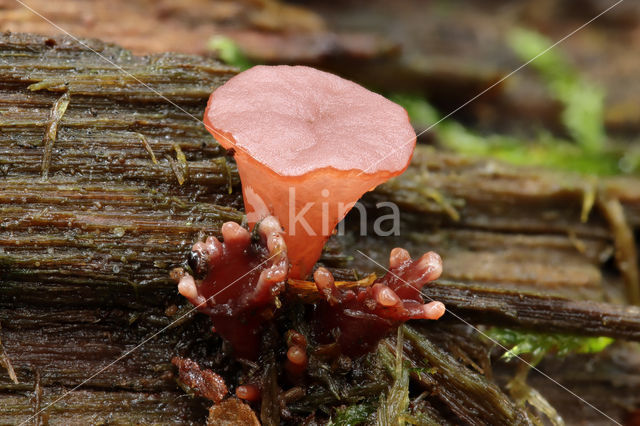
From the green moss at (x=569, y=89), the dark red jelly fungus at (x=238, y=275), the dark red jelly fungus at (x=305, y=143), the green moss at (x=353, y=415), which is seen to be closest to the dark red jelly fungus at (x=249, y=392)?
the dark red jelly fungus at (x=238, y=275)

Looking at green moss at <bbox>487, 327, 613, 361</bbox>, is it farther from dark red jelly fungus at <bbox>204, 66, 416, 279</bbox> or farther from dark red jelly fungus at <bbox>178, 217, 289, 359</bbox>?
dark red jelly fungus at <bbox>178, 217, 289, 359</bbox>

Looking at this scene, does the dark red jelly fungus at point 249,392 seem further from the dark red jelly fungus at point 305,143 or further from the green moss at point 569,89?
the green moss at point 569,89

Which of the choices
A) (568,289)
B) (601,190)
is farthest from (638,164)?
(568,289)

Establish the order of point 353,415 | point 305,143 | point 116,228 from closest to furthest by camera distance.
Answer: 1. point 305,143
2. point 353,415
3. point 116,228

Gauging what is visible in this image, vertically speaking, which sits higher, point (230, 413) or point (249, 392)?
point (249, 392)

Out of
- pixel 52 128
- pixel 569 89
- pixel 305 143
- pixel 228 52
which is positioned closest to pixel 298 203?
pixel 305 143

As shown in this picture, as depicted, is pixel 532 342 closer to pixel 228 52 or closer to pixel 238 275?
pixel 238 275

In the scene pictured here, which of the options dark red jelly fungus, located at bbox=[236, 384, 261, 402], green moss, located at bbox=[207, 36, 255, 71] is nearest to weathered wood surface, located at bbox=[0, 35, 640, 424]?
dark red jelly fungus, located at bbox=[236, 384, 261, 402]
